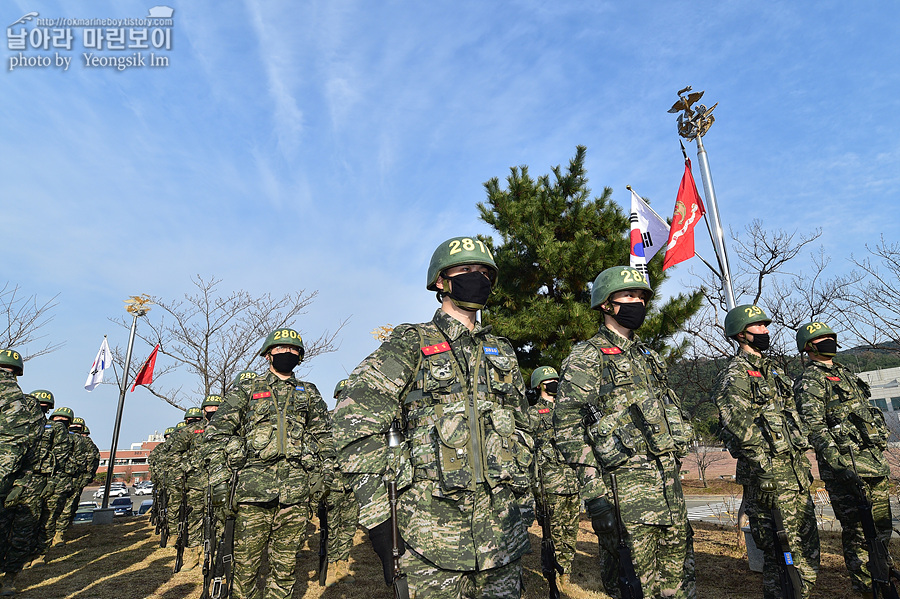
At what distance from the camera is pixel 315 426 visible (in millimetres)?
6102

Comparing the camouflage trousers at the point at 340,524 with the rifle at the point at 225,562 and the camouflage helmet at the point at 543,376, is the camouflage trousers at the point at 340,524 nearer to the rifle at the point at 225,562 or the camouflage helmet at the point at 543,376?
the rifle at the point at 225,562

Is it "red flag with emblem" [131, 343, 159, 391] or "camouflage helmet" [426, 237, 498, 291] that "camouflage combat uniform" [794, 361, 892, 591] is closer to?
"camouflage helmet" [426, 237, 498, 291]

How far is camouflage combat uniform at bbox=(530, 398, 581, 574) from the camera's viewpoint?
741 cm

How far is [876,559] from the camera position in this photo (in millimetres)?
5109

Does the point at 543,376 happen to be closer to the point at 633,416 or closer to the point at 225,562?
the point at 633,416

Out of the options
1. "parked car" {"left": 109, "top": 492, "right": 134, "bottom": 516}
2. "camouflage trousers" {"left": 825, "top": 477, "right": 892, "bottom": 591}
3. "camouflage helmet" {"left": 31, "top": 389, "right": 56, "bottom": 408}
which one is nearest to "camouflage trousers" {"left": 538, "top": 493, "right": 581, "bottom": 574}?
"camouflage trousers" {"left": 825, "top": 477, "right": 892, "bottom": 591}

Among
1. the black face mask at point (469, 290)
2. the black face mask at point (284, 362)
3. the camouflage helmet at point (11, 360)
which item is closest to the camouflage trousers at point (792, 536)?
the black face mask at point (469, 290)

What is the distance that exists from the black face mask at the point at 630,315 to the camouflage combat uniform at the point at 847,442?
3069 mm

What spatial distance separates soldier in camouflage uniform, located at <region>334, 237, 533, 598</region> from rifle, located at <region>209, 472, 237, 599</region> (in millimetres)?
3216

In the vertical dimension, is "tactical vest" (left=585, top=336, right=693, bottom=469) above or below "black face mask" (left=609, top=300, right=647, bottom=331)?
below

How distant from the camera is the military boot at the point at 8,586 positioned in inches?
298

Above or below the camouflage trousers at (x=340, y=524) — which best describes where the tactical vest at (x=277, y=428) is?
above

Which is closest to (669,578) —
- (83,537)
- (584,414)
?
(584,414)

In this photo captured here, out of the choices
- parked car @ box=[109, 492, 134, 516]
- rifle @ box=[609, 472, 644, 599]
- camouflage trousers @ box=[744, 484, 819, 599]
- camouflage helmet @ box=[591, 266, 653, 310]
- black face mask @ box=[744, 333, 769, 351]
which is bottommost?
parked car @ box=[109, 492, 134, 516]
